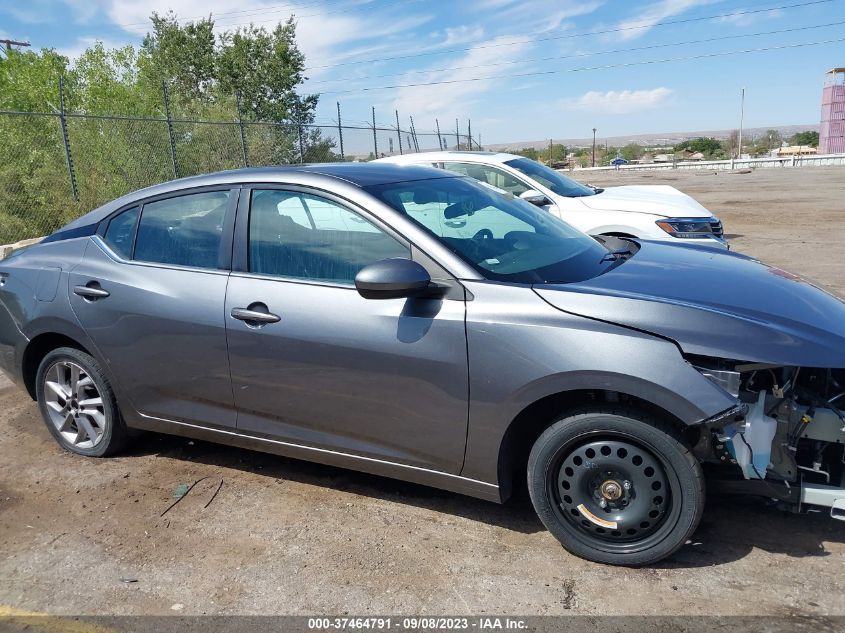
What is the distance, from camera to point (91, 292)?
4090 millimetres

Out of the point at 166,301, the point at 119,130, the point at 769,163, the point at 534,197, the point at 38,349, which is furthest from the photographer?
the point at 769,163

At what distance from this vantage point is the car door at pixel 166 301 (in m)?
3.74

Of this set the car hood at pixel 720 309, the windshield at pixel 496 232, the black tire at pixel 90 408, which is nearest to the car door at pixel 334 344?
the windshield at pixel 496 232

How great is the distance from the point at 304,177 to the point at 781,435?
248cm

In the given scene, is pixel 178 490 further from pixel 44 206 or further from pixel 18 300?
pixel 44 206


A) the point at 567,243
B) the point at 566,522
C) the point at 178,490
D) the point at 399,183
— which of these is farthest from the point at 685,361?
the point at 178,490

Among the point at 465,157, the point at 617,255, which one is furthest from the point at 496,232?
the point at 465,157

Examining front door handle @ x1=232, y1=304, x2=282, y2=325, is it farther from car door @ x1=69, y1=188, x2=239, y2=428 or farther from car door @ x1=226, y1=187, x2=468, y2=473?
car door @ x1=69, y1=188, x2=239, y2=428

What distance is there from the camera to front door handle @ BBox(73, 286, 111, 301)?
159 inches

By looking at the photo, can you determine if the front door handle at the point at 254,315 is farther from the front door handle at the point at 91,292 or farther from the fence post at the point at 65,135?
the fence post at the point at 65,135

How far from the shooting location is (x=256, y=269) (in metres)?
3.67

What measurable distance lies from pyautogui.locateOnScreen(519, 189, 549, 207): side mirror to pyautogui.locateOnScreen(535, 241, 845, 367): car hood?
11.3ft

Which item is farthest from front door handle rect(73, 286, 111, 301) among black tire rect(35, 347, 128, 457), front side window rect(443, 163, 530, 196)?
front side window rect(443, 163, 530, 196)

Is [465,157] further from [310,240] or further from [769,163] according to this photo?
[769,163]
